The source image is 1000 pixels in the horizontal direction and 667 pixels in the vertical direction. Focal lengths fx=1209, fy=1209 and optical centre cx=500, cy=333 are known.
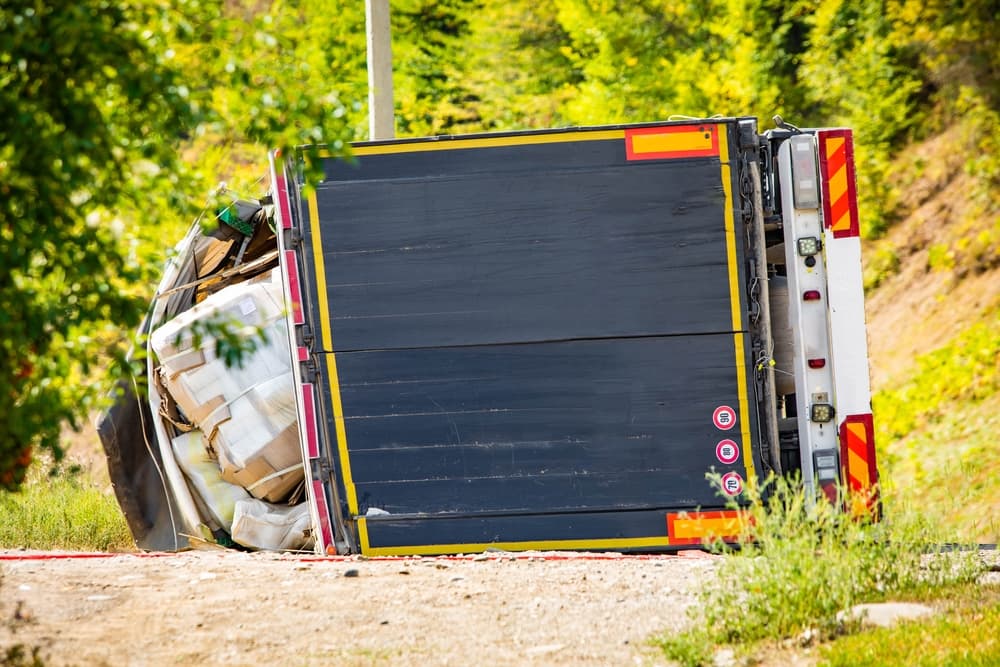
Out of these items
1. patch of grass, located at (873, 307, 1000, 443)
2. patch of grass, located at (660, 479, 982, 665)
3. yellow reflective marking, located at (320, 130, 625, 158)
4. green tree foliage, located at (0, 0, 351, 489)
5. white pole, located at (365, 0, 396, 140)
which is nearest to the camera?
green tree foliage, located at (0, 0, 351, 489)

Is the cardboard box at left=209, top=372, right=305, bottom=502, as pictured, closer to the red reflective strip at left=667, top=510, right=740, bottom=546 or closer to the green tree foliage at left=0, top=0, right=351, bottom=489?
the red reflective strip at left=667, top=510, right=740, bottom=546

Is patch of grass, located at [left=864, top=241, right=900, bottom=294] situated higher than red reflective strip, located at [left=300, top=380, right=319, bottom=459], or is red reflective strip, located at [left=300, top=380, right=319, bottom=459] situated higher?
patch of grass, located at [left=864, top=241, right=900, bottom=294]

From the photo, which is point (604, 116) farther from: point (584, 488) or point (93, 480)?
point (584, 488)

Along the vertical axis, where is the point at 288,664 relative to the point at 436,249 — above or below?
below

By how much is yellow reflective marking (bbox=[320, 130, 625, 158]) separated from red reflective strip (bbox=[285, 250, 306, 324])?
633 millimetres

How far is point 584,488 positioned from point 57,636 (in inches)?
117

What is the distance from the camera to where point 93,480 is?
1011 cm

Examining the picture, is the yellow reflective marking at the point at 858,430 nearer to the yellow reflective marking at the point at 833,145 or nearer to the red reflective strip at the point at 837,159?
the red reflective strip at the point at 837,159

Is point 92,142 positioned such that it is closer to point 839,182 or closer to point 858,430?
point 839,182

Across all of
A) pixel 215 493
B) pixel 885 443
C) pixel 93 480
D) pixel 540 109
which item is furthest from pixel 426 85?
pixel 215 493

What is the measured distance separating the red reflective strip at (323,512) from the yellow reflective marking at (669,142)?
2669 millimetres

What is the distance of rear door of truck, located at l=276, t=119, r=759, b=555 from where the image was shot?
690 centimetres

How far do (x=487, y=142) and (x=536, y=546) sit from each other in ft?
7.70

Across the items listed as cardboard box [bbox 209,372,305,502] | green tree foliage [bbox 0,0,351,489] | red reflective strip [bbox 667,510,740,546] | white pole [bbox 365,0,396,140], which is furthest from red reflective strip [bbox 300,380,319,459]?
white pole [bbox 365,0,396,140]
